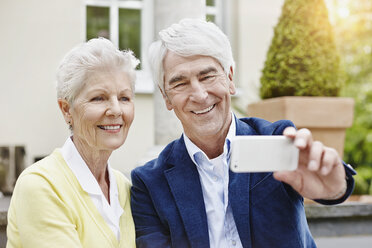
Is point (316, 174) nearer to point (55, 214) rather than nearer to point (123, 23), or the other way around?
point (55, 214)

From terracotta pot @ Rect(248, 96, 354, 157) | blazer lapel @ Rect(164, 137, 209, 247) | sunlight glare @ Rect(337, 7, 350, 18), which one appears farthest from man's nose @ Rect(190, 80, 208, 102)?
sunlight glare @ Rect(337, 7, 350, 18)

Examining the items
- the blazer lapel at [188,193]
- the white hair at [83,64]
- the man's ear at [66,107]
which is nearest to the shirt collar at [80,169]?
the man's ear at [66,107]

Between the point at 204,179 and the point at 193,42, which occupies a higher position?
the point at 193,42

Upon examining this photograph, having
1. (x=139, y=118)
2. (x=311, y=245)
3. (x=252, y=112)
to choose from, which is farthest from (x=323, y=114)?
(x=139, y=118)

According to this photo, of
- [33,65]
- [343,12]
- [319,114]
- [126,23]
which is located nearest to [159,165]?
[319,114]

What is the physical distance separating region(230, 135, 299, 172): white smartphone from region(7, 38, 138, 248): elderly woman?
0.76 metres

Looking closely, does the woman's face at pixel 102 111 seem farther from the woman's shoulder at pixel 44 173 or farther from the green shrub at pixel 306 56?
the green shrub at pixel 306 56

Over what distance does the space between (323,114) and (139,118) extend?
3.26 m

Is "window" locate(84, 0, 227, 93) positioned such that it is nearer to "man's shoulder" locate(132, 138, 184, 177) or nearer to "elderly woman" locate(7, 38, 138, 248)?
"man's shoulder" locate(132, 138, 184, 177)

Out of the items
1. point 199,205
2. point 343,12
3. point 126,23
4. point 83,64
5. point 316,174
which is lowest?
point 199,205

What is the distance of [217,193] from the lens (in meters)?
2.20

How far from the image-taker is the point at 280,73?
429cm

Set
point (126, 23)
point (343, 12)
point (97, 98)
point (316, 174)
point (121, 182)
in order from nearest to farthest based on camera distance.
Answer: point (316, 174), point (97, 98), point (121, 182), point (126, 23), point (343, 12)

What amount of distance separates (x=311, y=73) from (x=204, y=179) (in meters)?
2.33
